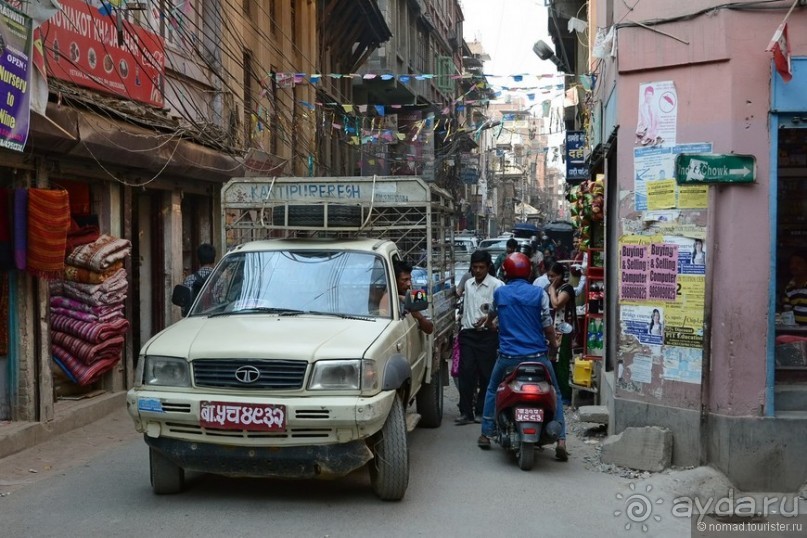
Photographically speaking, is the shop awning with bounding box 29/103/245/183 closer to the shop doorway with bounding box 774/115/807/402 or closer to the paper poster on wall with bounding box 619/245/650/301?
the paper poster on wall with bounding box 619/245/650/301

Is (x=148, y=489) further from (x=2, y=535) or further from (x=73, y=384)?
(x=73, y=384)

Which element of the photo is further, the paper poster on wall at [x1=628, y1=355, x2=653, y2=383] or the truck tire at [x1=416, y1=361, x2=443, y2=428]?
the truck tire at [x1=416, y1=361, x2=443, y2=428]

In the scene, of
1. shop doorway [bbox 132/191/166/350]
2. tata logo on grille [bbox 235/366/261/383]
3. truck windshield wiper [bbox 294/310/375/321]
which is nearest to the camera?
tata logo on grille [bbox 235/366/261/383]

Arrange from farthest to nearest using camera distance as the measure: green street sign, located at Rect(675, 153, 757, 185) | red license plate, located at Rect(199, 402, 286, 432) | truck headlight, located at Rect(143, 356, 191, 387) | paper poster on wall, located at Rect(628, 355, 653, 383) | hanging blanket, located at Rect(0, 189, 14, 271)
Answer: hanging blanket, located at Rect(0, 189, 14, 271), paper poster on wall, located at Rect(628, 355, 653, 383), green street sign, located at Rect(675, 153, 757, 185), truck headlight, located at Rect(143, 356, 191, 387), red license plate, located at Rect(199, 402, 286, 432)

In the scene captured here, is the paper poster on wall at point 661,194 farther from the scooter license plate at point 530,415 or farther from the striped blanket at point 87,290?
the striped blanket at point 87,290

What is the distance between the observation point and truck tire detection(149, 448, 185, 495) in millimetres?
5988

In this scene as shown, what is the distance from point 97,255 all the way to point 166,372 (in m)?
4.21

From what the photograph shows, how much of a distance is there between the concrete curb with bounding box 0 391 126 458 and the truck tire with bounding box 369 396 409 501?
376cm

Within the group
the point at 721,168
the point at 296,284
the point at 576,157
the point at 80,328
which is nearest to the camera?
the point at 721,168

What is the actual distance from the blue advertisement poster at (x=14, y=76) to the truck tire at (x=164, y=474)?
9.43 ft

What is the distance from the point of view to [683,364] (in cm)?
705

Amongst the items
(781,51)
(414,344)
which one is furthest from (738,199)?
(414,344)

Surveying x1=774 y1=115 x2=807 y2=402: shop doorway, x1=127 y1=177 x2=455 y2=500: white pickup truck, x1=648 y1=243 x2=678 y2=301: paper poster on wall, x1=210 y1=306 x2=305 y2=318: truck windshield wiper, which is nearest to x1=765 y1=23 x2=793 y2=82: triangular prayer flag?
x1=774 y1=115 x2=807 y2=402: shop doorway

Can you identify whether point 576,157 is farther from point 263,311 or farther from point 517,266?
point 263,311
